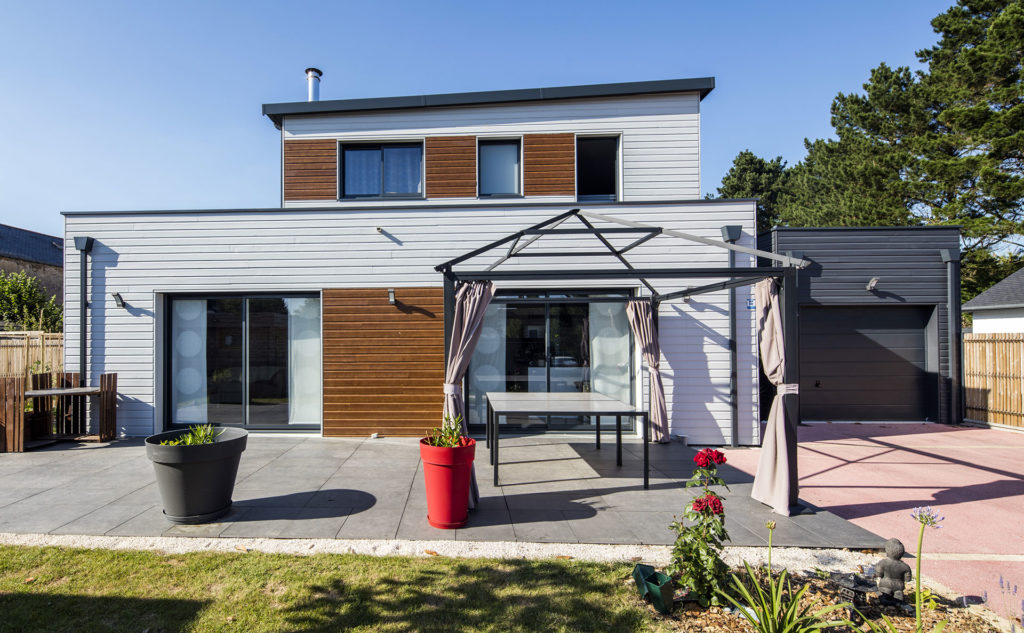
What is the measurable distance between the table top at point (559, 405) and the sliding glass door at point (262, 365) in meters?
3.39

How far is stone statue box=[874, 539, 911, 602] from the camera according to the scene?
9.93 ft

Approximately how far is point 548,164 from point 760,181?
73.4 feet

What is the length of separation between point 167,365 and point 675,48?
10.9 meters

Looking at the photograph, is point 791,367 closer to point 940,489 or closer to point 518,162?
point 940,489

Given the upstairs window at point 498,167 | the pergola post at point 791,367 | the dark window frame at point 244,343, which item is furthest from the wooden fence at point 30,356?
the pergola post at point 791,367

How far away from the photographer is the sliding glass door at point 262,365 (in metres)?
8.12

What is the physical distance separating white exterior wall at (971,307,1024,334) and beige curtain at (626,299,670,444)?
12.6 m

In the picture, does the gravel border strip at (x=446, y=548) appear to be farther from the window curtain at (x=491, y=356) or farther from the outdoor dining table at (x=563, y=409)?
the window curtain at (x=491, y=356)

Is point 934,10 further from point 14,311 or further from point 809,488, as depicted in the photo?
point 14,311

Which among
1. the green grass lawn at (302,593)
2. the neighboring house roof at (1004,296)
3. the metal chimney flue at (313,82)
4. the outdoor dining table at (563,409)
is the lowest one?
the green grass lawn at (302,593)

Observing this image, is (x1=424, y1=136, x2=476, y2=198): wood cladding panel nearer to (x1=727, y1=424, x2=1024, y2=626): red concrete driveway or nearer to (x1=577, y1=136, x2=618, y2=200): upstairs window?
(x1=577, y1=136, x2=618, y2=200): upstairs window

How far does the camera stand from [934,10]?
1711 centimetres

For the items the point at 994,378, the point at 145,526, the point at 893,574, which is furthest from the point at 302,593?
the point at 994,378

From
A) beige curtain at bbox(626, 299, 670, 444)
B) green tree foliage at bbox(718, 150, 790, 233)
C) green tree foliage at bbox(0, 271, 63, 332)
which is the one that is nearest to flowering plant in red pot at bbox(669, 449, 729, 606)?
beige curtain at bbox(626, 299, 670, 444)
